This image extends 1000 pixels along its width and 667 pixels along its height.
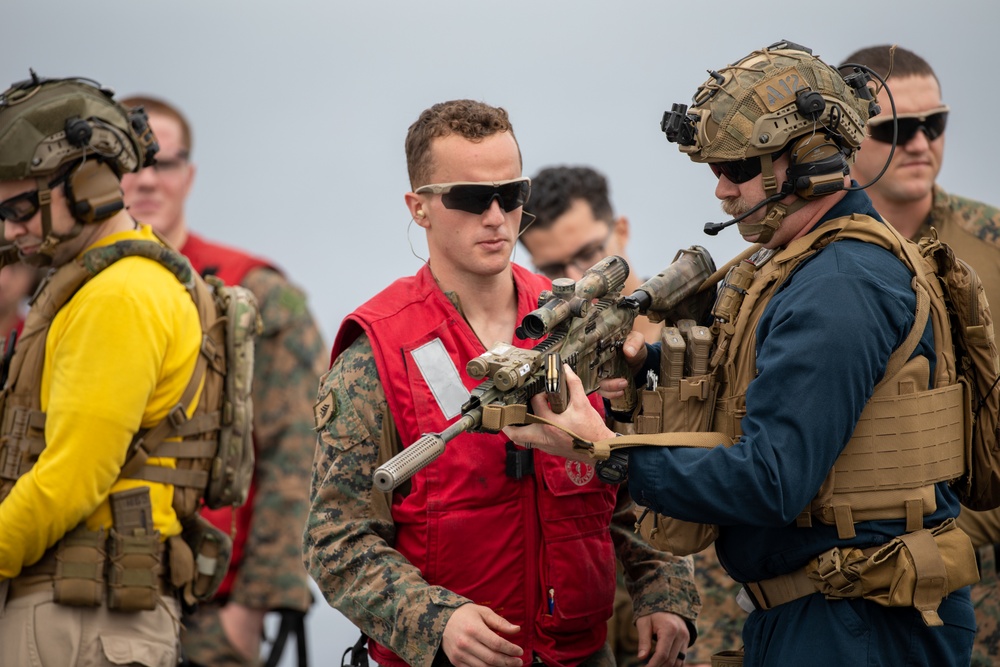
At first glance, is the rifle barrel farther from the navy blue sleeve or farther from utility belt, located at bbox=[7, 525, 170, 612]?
utility belt, located at bbox=[7, 525, 170, 612]

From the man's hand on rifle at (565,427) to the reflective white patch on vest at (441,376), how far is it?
18.0 inches

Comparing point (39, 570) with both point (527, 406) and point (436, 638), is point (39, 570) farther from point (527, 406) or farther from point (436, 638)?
point (527, 406)

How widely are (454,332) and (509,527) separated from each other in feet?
2.15

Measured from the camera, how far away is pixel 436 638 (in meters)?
3.79

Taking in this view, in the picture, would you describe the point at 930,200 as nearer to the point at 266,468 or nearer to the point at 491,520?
the point at 491,520

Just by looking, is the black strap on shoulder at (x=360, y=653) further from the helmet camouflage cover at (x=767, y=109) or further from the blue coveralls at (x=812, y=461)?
the helmet camouflage cover at (x=767, y=109)

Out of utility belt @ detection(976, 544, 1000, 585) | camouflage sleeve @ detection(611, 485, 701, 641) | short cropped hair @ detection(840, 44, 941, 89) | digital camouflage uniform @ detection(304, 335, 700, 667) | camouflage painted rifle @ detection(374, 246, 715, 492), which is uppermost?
short cropped hair @ detection(840, 44, 941, 89)

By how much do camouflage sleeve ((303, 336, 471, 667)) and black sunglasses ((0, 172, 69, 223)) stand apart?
136 centimetres

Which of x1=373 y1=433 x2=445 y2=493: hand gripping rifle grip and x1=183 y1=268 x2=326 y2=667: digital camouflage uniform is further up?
x1=373 y1=433 x2=445 y2=493: hand gripping rifle grip

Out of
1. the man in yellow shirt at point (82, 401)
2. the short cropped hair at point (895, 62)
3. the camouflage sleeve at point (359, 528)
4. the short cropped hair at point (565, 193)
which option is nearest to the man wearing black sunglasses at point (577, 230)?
the short cropped hair at point (565, 193)

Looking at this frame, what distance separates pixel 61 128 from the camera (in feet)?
15.2

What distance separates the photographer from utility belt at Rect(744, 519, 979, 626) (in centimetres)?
349

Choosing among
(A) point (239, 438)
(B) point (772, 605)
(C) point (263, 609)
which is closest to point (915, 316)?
(B) point (772, 605)

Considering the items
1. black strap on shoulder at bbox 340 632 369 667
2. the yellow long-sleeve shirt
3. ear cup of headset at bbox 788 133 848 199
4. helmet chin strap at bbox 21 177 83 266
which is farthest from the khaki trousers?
ear cup of headset at bbox 788 133 848 199
